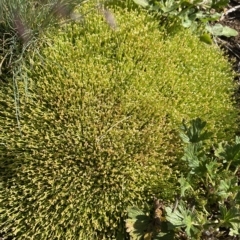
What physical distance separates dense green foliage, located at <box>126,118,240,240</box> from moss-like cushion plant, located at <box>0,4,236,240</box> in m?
0.11

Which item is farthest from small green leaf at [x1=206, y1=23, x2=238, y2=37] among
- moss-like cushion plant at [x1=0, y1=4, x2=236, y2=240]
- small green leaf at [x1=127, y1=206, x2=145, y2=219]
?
small green leaf at [x1=127, y1=206, x2=145, y2=219]

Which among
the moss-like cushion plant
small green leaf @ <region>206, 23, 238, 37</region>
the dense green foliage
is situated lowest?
the dense green foliage

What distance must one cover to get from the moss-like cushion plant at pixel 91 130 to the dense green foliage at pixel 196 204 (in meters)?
0.11

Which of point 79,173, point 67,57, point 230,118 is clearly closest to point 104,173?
point 79,173

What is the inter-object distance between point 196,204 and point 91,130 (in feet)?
2.15

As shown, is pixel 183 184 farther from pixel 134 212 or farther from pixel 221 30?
pixel 221 30

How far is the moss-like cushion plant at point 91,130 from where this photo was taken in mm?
2475

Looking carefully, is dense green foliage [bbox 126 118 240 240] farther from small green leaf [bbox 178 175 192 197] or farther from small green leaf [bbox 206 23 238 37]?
small green leaf [bbox 206 23 238 37]

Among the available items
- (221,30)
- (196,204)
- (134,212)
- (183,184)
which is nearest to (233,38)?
(221,30)

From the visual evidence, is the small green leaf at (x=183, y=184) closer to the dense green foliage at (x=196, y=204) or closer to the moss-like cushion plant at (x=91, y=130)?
the dense green foliage at (x=196, y=204)

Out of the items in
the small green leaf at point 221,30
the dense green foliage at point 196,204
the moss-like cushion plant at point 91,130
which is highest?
the small green leaf at point 221,30

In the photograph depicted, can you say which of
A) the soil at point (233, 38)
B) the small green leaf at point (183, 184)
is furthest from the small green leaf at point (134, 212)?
the soil at point (233, 38)

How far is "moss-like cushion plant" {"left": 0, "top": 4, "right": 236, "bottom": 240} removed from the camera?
2475mm

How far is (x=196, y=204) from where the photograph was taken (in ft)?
8.43
